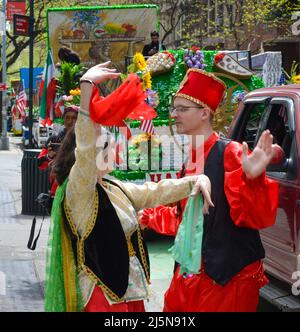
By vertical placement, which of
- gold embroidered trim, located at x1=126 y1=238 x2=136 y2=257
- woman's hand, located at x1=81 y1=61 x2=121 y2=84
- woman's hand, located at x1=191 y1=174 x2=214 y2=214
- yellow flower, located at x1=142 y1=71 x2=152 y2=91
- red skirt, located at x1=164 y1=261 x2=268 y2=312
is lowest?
red skirt, located at x1=164 y1=261 x2=268 y2=312

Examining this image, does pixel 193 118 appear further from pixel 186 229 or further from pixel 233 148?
pixel 186 229

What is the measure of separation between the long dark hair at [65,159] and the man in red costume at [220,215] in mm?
593

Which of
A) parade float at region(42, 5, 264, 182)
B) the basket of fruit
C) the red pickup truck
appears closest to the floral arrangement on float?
parade float at region(42, 5, 264, 182)

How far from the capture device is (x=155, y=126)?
10.1m

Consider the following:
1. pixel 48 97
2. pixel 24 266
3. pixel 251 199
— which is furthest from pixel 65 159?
pixel 48 97

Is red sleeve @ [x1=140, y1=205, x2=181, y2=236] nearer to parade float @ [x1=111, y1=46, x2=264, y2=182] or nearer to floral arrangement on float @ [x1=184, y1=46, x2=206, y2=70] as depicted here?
parade float @ [x1=111, y1=46, x2=264, y2=182]

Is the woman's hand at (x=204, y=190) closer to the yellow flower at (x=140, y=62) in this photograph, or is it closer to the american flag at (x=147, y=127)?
the american flag at (x=147, y=127)

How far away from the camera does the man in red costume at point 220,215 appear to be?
3.82 m

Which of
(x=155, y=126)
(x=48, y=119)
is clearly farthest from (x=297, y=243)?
(x=48, y=119)

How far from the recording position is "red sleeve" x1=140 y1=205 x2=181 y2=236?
14.0 ft

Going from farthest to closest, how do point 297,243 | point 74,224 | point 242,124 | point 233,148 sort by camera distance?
point 242,124, point 297,243, point 233,148, point 74,224

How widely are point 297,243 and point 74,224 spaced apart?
6.91 feet

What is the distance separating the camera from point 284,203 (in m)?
5.60

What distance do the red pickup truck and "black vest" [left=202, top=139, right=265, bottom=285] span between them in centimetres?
120
